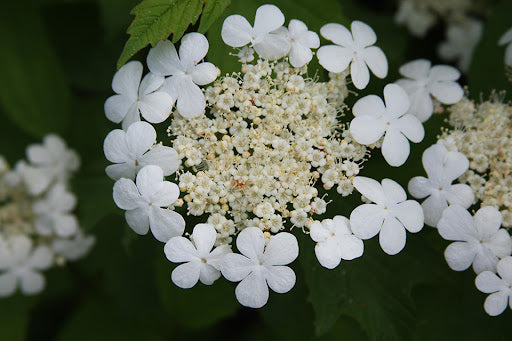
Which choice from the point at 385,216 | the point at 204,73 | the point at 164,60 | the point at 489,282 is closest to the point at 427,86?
the point at 385,216

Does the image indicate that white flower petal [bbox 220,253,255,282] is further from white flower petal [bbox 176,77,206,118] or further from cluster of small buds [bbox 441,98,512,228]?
cluster of small buds [bbox 441,98,512,228]

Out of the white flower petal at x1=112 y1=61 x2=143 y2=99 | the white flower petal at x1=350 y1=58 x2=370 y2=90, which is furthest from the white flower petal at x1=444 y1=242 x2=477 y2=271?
the white flower petal at x1=112 y1=61 x2=143 y2=99

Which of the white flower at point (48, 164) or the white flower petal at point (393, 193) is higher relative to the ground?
the white flower petal at point (393, 193)

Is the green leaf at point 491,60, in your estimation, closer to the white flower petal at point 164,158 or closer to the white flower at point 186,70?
the white flower at point 186,70

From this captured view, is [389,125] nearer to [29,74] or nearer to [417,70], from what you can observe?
[417,70]

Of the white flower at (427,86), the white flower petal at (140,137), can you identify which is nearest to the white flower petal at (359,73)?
the white flower at (427,86)

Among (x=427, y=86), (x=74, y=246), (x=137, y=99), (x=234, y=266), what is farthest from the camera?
(x=74, y=246)
